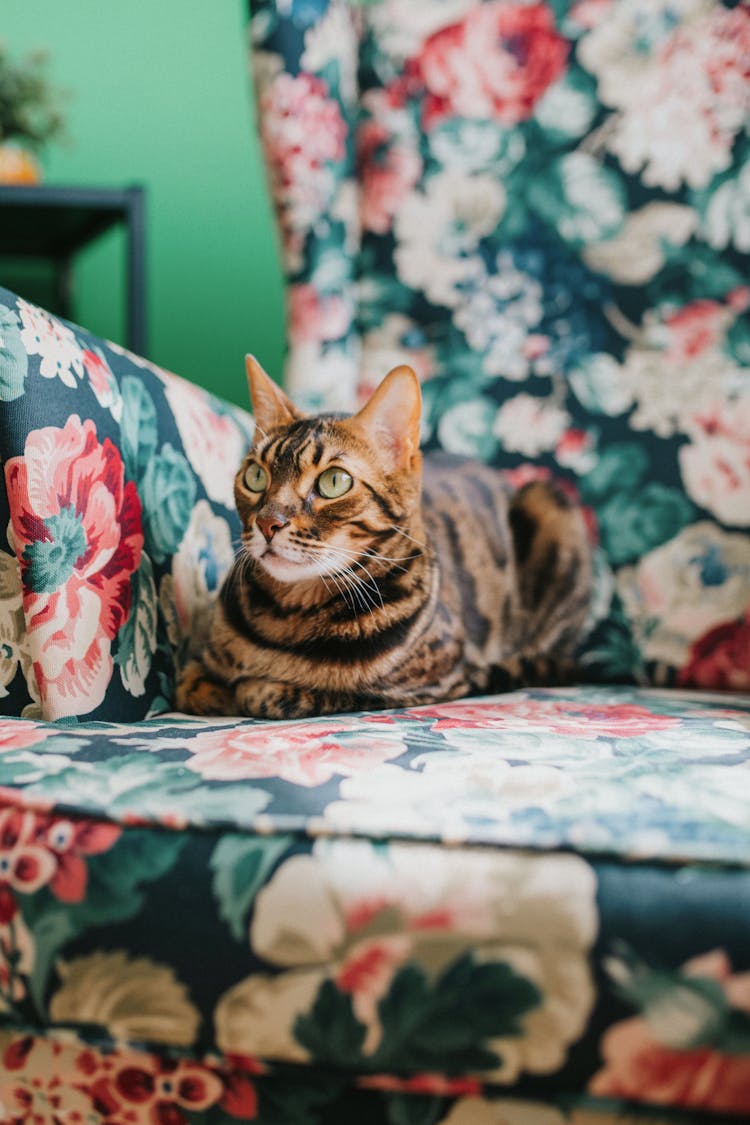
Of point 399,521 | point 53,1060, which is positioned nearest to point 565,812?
point 53,1060

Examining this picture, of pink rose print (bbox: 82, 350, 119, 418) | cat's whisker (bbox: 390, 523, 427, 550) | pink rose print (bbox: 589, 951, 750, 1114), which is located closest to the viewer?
pink rose print (bbox: 589, 951, 750, 1114)

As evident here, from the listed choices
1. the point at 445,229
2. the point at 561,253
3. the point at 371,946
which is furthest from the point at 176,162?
the point at 371,946

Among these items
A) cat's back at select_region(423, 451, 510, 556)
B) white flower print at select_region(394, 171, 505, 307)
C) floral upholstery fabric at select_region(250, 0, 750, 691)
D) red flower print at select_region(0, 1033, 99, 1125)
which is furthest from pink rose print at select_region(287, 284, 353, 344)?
red flower print at select_region(0, 1033, 99, 1125)

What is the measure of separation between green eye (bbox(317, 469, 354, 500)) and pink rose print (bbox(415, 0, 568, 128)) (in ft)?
2.23

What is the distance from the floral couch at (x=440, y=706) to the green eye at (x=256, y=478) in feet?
0.23

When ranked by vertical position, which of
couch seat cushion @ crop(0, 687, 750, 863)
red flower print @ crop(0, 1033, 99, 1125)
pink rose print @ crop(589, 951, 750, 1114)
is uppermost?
couch seat cushion @ crop(0, 687, 750, 863)

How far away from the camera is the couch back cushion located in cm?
73

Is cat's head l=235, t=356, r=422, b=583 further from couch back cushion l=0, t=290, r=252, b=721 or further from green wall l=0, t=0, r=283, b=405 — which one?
green wall l=0, t=0, r=283, b=405

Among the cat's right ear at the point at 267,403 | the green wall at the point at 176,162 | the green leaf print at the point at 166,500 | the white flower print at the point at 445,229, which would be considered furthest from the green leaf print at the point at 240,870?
the green wall at the point at 176,162


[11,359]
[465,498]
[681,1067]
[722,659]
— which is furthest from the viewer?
[465,498]

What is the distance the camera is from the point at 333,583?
0.94 metres

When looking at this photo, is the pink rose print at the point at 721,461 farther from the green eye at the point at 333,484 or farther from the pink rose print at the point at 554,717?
the green eye at the point at 333,484

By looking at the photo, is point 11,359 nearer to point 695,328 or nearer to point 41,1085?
point 41,1085

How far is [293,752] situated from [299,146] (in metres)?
0.93
